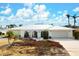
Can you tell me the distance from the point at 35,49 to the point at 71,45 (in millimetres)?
910

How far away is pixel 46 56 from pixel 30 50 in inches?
16.9

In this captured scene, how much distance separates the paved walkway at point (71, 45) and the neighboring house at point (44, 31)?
0.13 metres

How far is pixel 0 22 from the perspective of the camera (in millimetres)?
7840

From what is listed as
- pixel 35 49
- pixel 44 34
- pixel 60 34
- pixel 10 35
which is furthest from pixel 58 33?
pixel 10 35

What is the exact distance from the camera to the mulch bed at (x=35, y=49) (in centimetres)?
786

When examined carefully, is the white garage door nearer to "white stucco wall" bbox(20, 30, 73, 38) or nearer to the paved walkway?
"white stucco wall" bbox(20, 30, 73, 38)

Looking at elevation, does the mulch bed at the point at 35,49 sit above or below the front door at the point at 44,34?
below

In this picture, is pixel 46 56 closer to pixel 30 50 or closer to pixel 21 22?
pixel 30 50

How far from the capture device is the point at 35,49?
7.88m

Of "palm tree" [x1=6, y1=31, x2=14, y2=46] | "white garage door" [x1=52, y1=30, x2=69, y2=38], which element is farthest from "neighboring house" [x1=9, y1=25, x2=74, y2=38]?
"palm tree" [x1=6, y1=31, x2=14, y2=46]

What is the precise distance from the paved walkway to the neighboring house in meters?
0.13

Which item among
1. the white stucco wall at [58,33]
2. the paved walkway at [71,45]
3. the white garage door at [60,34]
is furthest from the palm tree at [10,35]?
the paved walkway at [71,45]

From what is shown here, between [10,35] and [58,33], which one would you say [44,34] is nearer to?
[58,33]

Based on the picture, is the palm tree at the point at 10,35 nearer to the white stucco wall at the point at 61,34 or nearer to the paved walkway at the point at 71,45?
the white stucco wall at the point at 61,34
